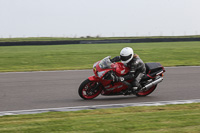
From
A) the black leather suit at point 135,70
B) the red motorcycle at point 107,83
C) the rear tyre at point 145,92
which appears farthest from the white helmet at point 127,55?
→ the rear tyre at point 145,92

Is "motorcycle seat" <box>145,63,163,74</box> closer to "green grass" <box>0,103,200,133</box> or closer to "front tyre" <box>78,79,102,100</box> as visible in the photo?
"front tyre" <box>78,79,102,100</box>

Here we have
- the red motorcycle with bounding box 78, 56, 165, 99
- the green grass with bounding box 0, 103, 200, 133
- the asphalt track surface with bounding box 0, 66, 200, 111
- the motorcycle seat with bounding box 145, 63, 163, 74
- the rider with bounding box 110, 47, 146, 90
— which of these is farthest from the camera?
the motorcycle seat with bounding box 145, 63, 163, 74

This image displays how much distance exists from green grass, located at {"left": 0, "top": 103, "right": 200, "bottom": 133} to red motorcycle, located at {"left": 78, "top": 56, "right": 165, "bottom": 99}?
130 centimetres

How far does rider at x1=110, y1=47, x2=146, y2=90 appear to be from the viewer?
9008 mm

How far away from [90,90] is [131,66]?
4.02 feet

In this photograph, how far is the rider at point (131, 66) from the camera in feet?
29.6

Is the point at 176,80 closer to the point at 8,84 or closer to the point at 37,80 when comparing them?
the point at 37,80

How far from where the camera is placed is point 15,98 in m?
9.28

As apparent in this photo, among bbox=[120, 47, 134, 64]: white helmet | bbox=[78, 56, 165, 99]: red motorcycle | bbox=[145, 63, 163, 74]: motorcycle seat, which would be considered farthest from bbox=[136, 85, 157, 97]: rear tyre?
bbox=[120, 47, 134, 64]: white helmet

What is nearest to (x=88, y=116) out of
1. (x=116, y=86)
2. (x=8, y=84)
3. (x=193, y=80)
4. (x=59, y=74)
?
(x=116, y=86)

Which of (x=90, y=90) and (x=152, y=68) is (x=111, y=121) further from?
(x=152, y=68)

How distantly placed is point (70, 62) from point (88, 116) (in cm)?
1245

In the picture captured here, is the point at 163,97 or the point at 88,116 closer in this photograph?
the point at 88,116

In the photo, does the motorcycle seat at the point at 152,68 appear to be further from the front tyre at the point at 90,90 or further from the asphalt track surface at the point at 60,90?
the front tyre at the point at 90,90
